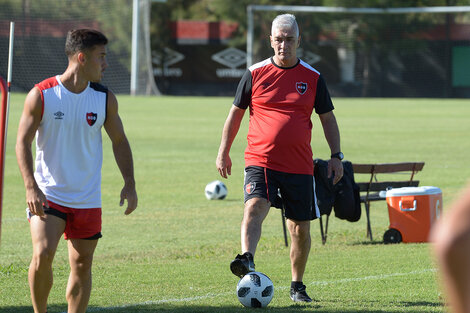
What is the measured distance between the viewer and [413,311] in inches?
228

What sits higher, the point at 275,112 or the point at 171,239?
the point at 275,112

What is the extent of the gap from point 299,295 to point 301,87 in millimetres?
1578

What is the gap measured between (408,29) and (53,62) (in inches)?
870

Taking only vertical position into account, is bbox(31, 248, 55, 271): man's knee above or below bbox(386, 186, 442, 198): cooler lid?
above

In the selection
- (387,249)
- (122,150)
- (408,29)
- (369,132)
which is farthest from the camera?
A: (408,29)

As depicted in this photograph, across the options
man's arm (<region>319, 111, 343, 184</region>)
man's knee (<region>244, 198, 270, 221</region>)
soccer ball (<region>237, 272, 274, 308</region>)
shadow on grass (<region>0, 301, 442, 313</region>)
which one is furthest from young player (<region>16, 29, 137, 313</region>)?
man's arm (<region>319, 111, 343, 184</region>)

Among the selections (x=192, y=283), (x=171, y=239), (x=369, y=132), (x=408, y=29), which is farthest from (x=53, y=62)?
(x=192, y=283)

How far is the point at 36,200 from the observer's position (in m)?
4.62

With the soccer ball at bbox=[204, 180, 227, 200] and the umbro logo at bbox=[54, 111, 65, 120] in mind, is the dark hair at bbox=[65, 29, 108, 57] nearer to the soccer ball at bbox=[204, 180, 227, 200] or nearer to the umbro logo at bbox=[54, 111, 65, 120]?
the umbro logo at bbox=[54, 111, 65, 120]

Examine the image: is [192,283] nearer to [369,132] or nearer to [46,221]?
[46,221]

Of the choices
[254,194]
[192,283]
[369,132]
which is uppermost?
[254,194]

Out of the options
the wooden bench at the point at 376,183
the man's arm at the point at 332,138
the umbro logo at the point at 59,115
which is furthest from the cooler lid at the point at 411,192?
the umbro logo at the point at 59,115

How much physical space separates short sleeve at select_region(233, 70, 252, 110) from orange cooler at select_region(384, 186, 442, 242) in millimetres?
3597

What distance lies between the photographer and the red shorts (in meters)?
4.81
